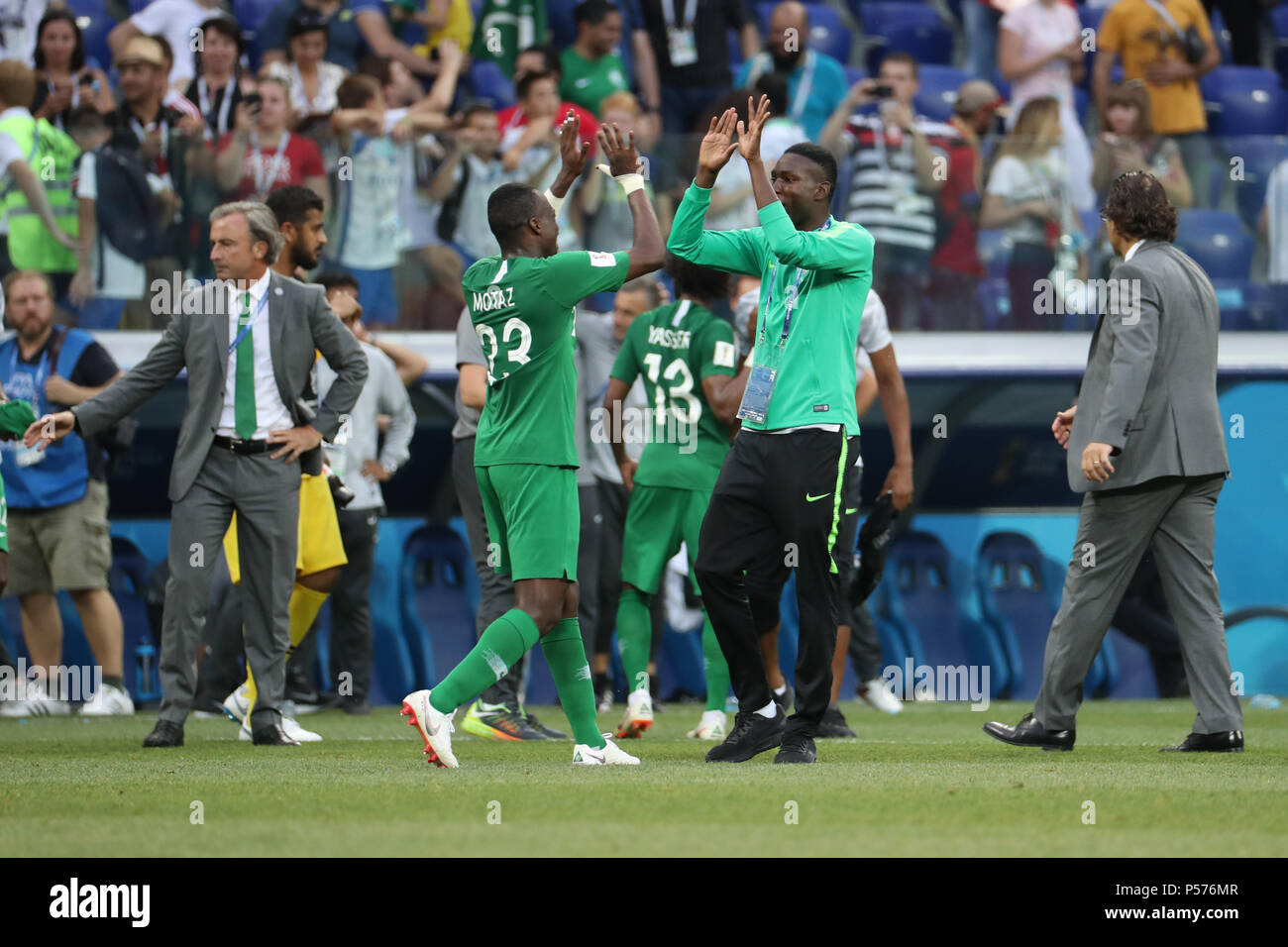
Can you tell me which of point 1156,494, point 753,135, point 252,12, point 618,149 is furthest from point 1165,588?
point 252,12

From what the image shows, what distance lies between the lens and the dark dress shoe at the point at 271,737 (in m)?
7.75

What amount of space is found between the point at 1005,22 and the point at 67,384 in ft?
26.7

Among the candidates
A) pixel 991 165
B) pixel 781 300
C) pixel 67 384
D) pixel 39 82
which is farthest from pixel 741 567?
pixel 39 82

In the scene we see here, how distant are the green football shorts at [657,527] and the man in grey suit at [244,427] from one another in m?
1.38

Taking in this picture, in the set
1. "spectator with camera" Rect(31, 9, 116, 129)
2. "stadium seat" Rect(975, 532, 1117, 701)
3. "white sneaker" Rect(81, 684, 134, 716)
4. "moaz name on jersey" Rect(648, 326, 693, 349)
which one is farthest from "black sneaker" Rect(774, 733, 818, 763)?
"spectator with camera" Rect(31, 9, 116, 129)

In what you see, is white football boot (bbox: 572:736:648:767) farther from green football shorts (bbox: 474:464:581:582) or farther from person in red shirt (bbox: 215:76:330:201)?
person in red shirt (bbox: 215:76:330:201)

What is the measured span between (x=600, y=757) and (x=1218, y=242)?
7062 mm

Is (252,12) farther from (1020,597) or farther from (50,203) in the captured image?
(1020,597)

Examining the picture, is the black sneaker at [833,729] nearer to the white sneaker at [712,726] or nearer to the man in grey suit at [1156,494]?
the white sneaker at [712,726]

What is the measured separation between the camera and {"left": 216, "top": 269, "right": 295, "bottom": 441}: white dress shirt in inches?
304

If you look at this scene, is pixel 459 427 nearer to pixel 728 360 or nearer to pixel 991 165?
pixel 728 360

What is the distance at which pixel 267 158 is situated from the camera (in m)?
11.0

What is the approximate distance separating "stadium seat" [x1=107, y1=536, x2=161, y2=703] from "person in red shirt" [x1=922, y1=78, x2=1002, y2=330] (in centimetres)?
526

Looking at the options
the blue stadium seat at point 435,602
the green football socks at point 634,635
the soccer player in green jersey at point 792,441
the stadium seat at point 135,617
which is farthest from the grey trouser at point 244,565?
the blue stadium seat at point 435,602
